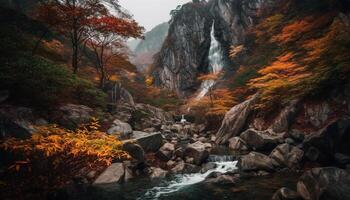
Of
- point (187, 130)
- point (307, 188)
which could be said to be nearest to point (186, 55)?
point (187, 130)

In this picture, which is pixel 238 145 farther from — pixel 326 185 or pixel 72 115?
pixel 72 115

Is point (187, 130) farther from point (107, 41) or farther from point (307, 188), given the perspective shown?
point (307, 188)

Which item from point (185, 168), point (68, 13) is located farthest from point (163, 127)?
point (68, 13)

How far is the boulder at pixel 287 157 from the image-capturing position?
35.6ft

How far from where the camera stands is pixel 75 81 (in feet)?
37.3

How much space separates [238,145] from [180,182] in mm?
6961

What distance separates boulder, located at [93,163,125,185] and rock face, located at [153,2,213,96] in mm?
35859

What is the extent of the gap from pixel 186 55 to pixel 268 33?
19.3m

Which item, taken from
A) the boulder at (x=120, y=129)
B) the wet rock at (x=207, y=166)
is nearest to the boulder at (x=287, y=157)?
the wet rock at (x=207, y=166)

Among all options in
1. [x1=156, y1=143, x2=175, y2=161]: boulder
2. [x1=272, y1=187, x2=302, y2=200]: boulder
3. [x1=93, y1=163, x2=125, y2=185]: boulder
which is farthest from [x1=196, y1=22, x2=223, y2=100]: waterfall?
[x1=272, y1=187, x2=302, y2=200]: boulder

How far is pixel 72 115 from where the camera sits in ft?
43.7

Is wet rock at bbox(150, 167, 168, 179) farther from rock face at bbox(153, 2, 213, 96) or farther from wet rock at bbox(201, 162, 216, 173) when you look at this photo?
rock face at bbox(153, 2, 213, 96)

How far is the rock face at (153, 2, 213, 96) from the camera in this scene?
45.4 meters

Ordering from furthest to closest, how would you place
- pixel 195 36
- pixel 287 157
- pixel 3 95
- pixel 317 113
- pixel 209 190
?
pixel 195 36
pixel 317 113
pixel 287 157
pixel 209 190
pixel 3 95
